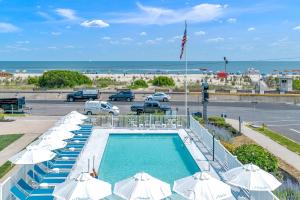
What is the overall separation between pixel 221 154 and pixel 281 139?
1013 cm

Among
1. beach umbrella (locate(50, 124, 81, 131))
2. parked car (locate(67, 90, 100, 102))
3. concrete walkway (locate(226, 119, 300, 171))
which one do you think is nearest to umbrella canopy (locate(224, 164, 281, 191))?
concrete walkway (locate(226, 119, 300, 171))

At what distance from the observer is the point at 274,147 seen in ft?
80.9

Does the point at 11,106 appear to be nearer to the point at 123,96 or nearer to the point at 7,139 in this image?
the point at 7,139

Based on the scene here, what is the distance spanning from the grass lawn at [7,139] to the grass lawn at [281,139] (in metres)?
17.0

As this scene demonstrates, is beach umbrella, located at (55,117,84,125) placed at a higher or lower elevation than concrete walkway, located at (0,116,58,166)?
higher

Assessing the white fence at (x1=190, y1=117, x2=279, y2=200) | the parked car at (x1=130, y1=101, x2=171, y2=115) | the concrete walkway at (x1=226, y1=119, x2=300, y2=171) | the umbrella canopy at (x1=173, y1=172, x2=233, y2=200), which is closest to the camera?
the umbrella canopy at (x1=173, y1=172, x2=233, y2=200)

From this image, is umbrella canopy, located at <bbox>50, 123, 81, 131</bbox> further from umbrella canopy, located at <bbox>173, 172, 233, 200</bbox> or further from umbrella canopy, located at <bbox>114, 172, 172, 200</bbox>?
umbrella canopy, located at <bbox>173, 172, 233, 200</bbox>

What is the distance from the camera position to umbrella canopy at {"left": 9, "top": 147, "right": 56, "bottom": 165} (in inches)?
583

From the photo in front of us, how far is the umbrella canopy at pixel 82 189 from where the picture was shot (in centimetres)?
1112

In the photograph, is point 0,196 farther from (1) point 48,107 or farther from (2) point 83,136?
(1) point 48,107

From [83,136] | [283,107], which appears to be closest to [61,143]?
[83,136]

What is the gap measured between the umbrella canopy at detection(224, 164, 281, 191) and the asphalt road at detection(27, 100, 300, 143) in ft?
59.3

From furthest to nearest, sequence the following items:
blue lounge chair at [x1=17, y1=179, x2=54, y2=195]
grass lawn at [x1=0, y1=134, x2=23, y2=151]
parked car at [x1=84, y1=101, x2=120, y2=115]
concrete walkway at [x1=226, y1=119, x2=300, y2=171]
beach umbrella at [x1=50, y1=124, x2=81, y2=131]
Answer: parked car at [x1=84, y1=101, x2=120, y2=115] < grass lawn at [x1=0, y1=134, x2=23, y2=151] < beach umbrella at [x1=50, y1=124, x2=81, y2=131] < concrete walkway at [x1=226, y1=119, x2=300, y2=171] < blue lounge chair at [x1=17, y1=179, x2=54, y2=195]

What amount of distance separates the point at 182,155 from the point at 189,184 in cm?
1041
